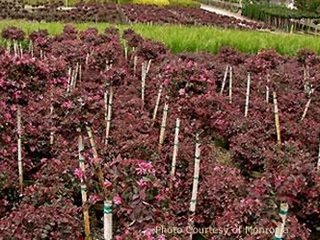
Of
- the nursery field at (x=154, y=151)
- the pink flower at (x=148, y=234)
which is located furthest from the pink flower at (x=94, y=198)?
the pink flower at (x=148, y=234)

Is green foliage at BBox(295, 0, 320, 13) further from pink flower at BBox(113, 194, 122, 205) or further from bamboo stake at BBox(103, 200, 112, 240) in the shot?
bamboo stake at BBox(103, 200, 112, 240)

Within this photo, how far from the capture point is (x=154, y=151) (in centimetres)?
567

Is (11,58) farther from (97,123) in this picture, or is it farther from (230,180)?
(230,180)

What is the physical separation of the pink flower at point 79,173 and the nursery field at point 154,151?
17 millimetres

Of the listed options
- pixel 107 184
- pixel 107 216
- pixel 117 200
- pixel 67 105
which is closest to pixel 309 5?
pixel 67 105

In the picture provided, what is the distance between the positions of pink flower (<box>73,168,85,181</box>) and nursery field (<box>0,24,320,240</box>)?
0.02 m

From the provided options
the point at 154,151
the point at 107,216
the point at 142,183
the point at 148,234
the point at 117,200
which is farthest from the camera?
the point at 154,151

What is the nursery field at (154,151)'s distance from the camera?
168 inches

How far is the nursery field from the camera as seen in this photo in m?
4.28

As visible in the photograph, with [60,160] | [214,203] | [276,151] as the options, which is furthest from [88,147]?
[276,151]

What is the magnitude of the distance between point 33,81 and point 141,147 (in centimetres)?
282

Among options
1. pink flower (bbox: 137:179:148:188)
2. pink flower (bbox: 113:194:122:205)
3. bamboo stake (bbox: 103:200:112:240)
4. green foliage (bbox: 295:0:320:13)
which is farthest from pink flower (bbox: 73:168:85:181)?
green foliage (bbox: 295:0:320:13)

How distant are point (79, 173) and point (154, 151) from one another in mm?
1155

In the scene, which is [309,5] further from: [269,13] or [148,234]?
[148,234]
